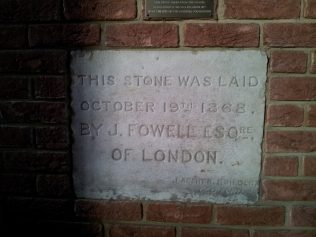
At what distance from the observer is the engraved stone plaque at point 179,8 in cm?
122

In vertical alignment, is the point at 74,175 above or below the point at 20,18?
below

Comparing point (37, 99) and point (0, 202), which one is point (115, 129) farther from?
point (0, 202)

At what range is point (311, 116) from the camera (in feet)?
4.07

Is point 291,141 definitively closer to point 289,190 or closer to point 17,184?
point 289,190

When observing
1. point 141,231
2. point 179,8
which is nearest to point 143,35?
point 179,8

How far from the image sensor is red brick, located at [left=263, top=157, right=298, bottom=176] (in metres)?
1.27

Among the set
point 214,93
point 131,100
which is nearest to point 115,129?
point 131,100

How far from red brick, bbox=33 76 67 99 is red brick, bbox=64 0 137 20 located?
217 mm

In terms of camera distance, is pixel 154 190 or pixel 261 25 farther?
pixel 154 190

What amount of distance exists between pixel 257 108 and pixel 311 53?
24 cm

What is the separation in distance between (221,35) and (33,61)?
63 centimetres

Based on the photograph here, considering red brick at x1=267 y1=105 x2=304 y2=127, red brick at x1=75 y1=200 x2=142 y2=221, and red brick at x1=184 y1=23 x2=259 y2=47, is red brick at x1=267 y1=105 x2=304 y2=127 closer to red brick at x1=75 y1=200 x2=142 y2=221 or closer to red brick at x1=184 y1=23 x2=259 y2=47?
red brick at x1=184 y1=23 x2=259 y2=47

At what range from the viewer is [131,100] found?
1276 mm

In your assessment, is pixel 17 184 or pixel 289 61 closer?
pixel 289 61
